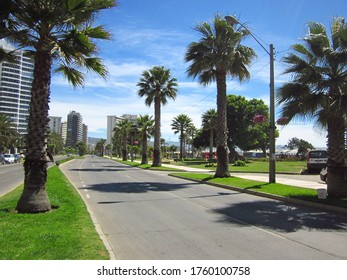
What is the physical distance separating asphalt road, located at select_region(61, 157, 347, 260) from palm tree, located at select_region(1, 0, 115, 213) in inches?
78.3

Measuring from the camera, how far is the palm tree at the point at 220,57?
76.1 feet

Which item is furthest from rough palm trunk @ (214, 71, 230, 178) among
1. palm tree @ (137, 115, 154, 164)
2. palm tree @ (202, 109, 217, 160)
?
palm tree @ (202, 109, 217, 160)

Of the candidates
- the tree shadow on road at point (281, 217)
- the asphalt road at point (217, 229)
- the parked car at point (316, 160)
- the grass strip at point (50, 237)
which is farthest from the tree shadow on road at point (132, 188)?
the parked car at point (316, 160)

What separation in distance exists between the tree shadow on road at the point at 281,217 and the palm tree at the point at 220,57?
11.1m

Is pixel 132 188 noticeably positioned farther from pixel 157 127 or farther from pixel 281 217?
pixel 157 127

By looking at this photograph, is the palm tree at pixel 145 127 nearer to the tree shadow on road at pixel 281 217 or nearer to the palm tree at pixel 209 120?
the palm tree at pixel 209 120

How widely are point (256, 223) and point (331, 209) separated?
12.5ft

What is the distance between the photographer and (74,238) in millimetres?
6723

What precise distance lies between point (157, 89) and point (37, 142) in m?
35.1

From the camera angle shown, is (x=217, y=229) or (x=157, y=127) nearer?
(x=217, y=229)

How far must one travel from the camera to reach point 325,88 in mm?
13445

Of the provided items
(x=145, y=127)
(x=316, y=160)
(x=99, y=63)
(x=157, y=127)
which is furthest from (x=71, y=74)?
(x=145, y=127)

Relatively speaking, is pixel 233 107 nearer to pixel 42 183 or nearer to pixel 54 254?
pixel 42 183

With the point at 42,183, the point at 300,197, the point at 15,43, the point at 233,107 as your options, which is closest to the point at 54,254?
the point at 42,183
